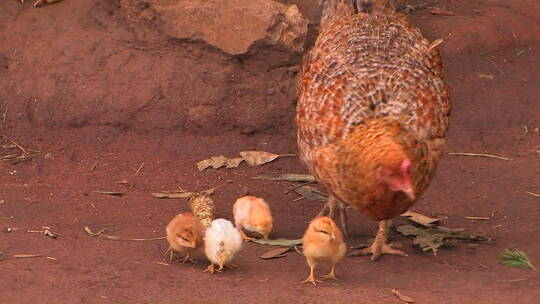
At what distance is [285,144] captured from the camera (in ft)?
30.4

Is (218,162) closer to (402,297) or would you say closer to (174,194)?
(174,194)

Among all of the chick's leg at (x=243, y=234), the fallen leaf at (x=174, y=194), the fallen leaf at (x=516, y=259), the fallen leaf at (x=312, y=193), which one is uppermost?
the fallen leaf at (x=516, y=259)

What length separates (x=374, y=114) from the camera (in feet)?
21.4

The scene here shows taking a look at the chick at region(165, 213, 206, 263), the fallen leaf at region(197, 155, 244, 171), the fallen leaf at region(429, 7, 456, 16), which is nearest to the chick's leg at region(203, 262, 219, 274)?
the chick at region(165, 213, 206, 263)

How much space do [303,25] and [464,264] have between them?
323 cm

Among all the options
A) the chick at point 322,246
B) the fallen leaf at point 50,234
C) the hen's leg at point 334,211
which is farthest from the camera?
the hen's leg at point 334,211

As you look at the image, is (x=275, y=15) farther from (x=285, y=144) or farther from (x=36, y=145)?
(x=36, y=145)

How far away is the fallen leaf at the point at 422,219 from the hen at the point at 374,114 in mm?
618

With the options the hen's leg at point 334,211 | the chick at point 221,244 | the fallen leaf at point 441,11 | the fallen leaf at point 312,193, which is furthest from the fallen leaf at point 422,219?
the fallen leaf at point 441,11

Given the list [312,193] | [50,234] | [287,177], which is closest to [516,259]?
[312,193]

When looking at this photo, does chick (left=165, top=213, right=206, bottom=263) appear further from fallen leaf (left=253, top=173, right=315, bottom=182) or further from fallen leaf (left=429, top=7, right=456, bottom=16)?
fallen leaf (left=429, top=7, right=456, bottom=16)

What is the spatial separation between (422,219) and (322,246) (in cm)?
167

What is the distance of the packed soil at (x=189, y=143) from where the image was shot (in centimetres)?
679

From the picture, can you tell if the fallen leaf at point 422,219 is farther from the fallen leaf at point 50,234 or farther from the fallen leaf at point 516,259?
the fallen leaf at point 50,234
